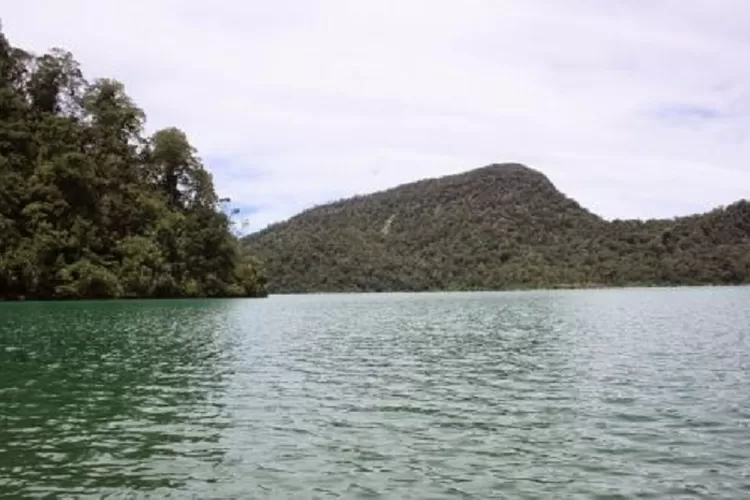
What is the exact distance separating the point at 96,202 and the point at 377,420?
10899cm

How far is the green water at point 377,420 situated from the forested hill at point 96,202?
234 feet

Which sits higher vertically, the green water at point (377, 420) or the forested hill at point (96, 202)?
the forested hill at point (96, 202)

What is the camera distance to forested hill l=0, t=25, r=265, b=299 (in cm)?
10494

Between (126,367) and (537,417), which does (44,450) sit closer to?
(537,417)

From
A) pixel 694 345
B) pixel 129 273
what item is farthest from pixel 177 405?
pixel 129 273

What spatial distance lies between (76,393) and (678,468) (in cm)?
1833

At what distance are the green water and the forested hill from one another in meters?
71.3

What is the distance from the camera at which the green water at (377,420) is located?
44.7ft

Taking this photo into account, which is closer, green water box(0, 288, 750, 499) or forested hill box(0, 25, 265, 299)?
green water box(0, 288, 750, 499)

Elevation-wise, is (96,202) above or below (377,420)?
above

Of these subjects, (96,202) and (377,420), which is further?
(96,202)

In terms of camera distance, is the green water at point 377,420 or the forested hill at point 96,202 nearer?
the green water at point 377,420

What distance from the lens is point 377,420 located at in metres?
19.6

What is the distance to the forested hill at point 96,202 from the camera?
104938mm
